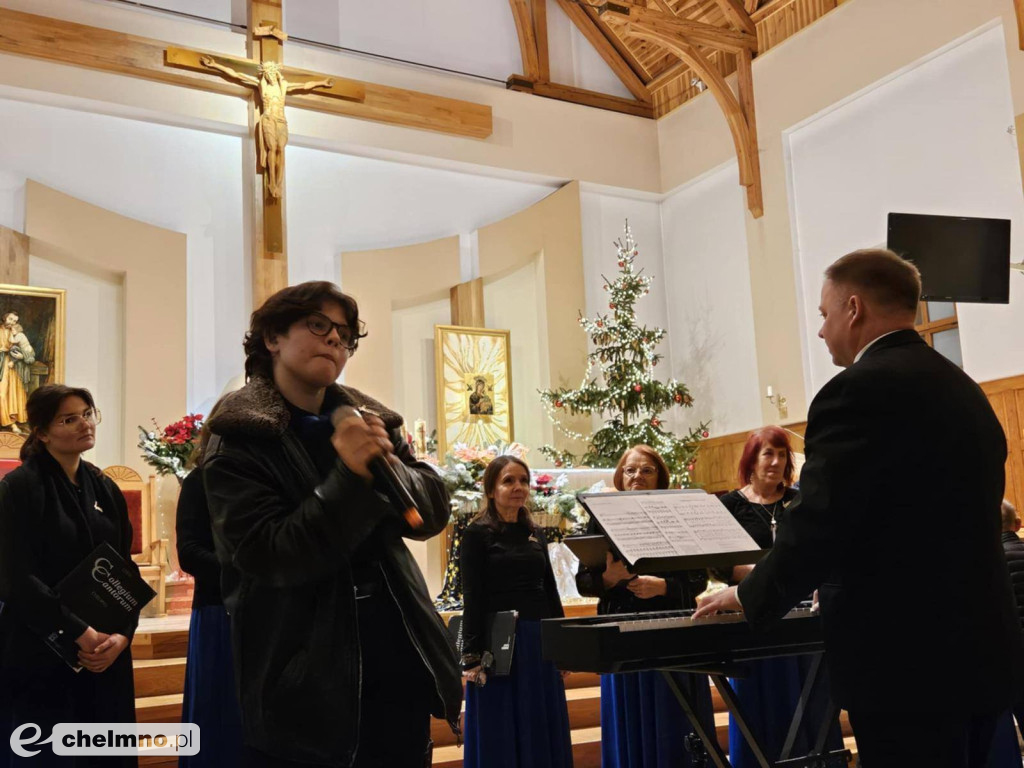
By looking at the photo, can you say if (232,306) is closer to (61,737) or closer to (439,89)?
(439,89)

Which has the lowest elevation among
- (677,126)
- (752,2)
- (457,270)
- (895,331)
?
(895,331)

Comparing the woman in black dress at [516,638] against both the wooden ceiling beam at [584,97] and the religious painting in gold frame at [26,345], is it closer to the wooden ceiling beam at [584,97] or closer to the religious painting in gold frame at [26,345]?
the religious painting in gold frame at [26,345]

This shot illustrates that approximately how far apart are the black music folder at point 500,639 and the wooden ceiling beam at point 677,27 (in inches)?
242

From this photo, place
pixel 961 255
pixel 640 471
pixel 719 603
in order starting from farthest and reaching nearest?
pixel 961 255 < pixel 640 471 < pixel 719 603

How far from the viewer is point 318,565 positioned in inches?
62.5

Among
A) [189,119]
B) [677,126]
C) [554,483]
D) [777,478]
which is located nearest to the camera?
[777,478]

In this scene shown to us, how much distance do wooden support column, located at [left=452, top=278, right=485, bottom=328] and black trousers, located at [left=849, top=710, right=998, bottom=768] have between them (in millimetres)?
8337

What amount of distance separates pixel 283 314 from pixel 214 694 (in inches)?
70.2

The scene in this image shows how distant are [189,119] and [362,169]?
165cm

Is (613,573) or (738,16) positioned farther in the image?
(738,16)

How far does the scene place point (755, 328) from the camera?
972 cm

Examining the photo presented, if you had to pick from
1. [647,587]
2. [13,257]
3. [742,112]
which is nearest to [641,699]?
[647,587]

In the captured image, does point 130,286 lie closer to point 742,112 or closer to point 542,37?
point 542,37

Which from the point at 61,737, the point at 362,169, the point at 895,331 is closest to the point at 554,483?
the point at 362,169
